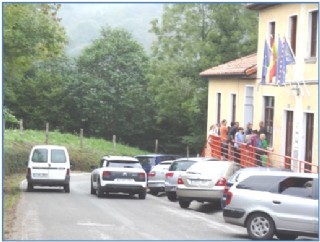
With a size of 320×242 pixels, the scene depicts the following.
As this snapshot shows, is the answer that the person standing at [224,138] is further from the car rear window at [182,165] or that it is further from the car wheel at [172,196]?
the car rear window at [182,165]

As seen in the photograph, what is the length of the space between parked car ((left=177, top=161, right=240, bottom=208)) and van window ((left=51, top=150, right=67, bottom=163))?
7.24m

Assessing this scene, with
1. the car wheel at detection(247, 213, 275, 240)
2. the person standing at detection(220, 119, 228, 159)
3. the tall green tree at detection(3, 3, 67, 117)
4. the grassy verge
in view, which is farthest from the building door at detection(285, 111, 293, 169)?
the car wheel at detection(247, 213, 275, 240)

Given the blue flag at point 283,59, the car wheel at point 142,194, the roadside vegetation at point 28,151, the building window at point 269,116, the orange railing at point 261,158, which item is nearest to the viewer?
the orange railing at point 261,158

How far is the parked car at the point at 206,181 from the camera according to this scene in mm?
22422

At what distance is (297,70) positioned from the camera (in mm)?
27484

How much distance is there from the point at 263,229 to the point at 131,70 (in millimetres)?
53262

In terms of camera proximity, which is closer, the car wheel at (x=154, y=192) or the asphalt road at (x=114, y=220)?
the asphalt road at (x=114, y=220)

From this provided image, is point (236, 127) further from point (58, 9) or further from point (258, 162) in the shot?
point (58, 9)

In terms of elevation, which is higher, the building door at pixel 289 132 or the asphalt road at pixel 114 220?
the building door at pixel 289 132

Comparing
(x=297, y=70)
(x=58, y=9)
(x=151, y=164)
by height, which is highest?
(x=58, y=9)

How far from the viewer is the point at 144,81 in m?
69.0

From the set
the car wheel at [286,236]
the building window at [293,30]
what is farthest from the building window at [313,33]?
the car wheel at [286,236]

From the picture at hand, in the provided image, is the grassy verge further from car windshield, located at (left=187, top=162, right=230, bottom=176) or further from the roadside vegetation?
car windshield, located at (left=187, top=162, right=230, bottom=176)

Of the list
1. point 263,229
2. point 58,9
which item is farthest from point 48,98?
point 263,229
